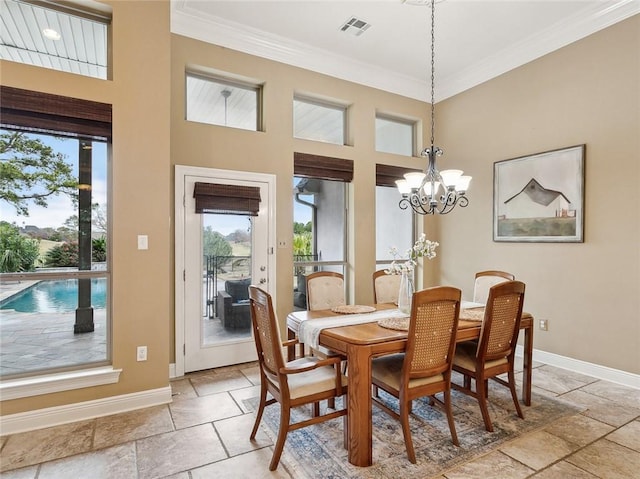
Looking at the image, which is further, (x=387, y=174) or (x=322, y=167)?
(x=387, y=174)

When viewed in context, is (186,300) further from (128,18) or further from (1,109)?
(128,18)

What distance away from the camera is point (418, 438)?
2.41 meters

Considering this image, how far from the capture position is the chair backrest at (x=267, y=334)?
2064 millimetres

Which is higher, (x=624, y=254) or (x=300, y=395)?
(x=624, y=254)

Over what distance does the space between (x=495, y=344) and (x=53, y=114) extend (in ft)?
12.0

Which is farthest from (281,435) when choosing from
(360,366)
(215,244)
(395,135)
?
(395,135)

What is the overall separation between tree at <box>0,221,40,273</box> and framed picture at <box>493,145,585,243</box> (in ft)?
A: 15.4

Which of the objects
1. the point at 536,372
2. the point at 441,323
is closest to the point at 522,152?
the point at 536,372

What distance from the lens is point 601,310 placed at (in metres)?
3.48

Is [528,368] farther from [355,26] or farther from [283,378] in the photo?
[355,26]

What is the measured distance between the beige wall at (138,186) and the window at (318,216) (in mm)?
1631

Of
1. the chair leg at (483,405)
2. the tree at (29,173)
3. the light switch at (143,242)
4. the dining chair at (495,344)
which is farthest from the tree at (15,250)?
the chair leg at (483,405)

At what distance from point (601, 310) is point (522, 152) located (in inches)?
73.9

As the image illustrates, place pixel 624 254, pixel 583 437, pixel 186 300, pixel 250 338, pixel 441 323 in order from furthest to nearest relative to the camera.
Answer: pixel 250 338 < pixel 186 300 < pixel 624 254 < pixel 583 437 < pixel 441 323
